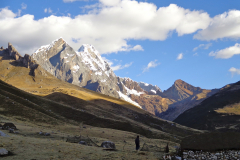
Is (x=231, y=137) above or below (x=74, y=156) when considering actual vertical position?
above

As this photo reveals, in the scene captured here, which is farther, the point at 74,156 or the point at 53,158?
the point at 74,156

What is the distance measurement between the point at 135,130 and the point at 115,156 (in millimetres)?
58024

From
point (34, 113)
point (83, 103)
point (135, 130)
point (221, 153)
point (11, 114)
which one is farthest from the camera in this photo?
point (83, 103)

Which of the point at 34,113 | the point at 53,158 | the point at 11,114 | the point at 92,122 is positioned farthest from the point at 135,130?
the point at 53,158

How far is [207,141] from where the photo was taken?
23500mm

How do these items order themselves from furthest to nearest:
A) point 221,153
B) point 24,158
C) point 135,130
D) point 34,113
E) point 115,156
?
point 135,130 → point 34,113 → point 115,156 → point 221,153 → point 24,158

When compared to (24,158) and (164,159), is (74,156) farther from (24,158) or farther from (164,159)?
(164,159)

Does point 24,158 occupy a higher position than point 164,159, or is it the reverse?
point 164,159

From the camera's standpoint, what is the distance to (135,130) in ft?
259

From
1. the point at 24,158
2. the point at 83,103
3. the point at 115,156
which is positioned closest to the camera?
the point at 24,158

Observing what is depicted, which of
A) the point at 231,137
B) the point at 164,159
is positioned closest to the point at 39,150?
the point at 164,159

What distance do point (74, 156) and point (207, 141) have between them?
1556 centimetres

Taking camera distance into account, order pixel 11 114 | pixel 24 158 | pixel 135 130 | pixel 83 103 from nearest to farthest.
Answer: pixel 24 158 → pixel 11 114 → pixel 135 130 → pixel 83 103

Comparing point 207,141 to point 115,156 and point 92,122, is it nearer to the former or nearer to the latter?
point 115,156
